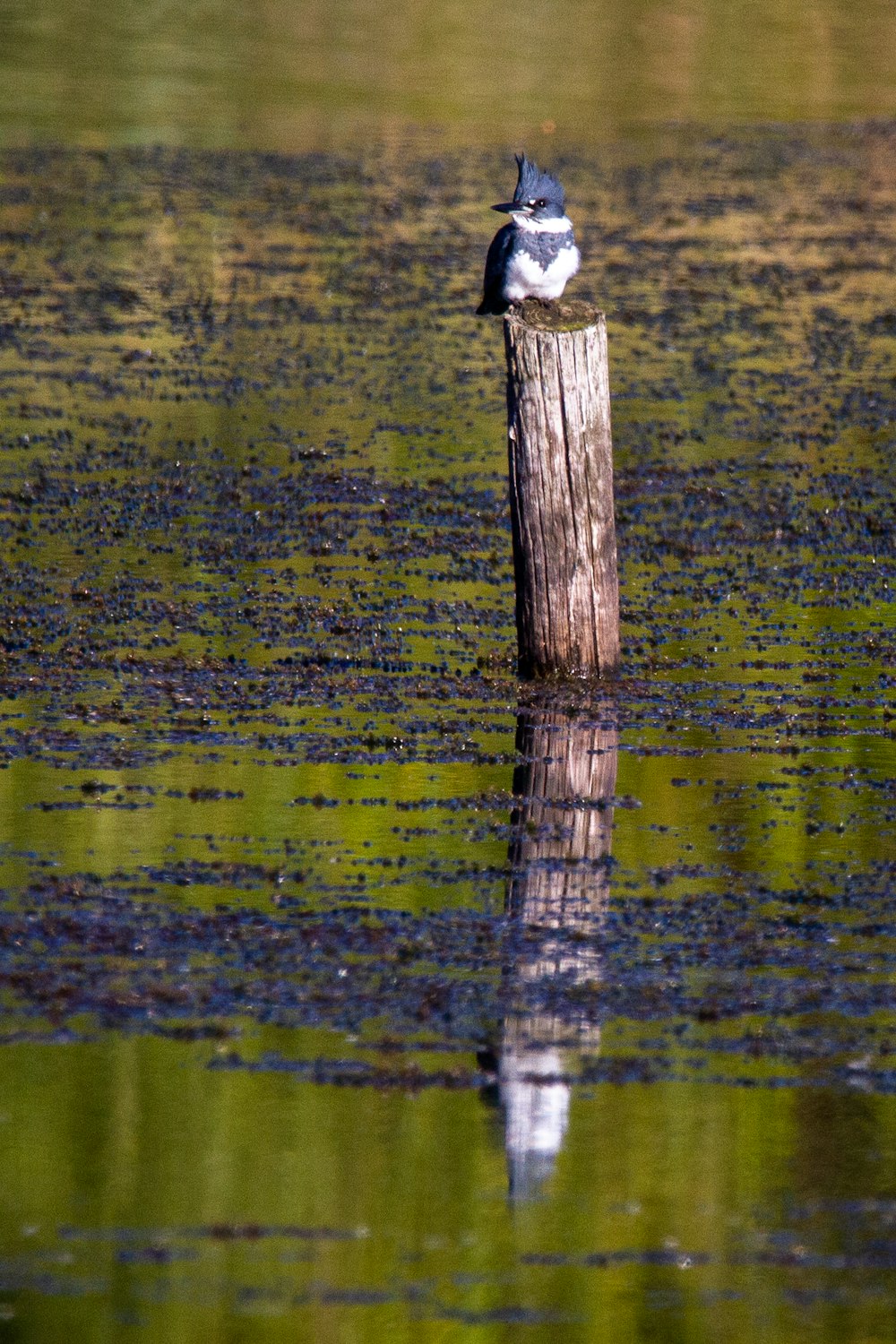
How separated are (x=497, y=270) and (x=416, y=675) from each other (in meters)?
1.59

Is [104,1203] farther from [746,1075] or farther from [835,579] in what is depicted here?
[835,579]

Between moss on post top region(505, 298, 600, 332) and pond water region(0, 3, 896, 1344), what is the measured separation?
127 centimetres


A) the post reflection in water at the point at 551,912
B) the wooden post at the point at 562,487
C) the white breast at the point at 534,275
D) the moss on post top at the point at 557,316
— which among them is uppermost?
the white breast at the point at 534,275

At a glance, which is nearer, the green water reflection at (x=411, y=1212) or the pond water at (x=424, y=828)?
the green water reflection at (x=411, y=1212)

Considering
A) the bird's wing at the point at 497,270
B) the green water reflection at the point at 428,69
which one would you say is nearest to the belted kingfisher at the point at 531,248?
the bird's wing at the point at 497,270

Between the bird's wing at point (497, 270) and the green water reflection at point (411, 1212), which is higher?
the bird's wing at point (497, 270)

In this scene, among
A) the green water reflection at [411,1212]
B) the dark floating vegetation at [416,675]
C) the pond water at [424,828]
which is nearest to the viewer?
the green water reflection at [411,1212]

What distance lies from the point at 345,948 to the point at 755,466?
7007mm

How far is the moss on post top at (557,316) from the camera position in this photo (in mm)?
8375

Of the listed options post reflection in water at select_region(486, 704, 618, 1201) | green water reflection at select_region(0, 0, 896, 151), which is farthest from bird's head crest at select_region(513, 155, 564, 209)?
green water reflection at select_region(0, 0, 896, 151)

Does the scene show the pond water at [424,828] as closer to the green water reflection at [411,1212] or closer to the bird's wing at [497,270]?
the green water reflection at [411,1212]

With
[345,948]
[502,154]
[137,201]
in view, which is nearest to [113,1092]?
[345,948]

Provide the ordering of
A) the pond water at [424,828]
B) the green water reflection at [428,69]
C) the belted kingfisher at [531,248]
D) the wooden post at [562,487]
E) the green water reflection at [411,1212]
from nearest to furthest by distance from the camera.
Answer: the green water reflection at [411,1212] → the pond water at [424,828] → the wooden post at [562,487] → the belted kingfisher at [531,248] → the green water reflection at [428,69]

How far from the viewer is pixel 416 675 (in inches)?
344
